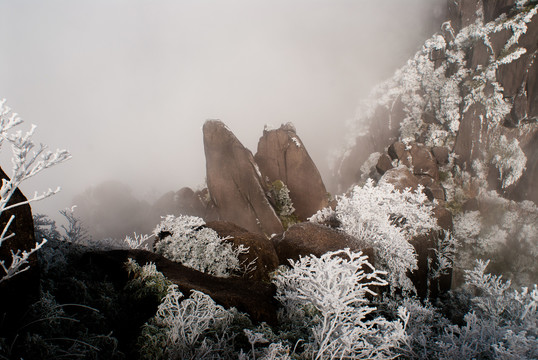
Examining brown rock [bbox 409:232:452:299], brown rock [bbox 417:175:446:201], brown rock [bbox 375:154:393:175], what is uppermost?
brown rock [bbox 375:154:393:175]

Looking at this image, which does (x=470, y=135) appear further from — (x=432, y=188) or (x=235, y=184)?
(x=235, y=184)

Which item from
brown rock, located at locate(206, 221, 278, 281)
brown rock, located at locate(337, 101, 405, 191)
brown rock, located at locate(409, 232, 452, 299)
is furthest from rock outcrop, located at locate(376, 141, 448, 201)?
brown rock, located at locate(206, 221, 278, 281)

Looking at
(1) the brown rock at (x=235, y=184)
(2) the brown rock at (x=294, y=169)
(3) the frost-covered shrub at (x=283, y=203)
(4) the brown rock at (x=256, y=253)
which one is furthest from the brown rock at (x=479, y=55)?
(4) the brown rock at (x=256, y=253)

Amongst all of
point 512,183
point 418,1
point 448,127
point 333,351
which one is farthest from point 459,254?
point 418,1

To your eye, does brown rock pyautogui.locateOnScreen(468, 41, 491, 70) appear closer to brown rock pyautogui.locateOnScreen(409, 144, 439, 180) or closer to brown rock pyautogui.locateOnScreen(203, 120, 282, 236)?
brown rock pyautogui.locateOnScreen(409, 144, 439, 180)

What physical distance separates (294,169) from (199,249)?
19.3 m

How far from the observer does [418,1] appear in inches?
2756

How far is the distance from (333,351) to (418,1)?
9239cm

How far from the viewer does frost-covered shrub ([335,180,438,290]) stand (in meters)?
14.0

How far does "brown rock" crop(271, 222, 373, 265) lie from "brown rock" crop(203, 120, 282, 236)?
1188 centimetres

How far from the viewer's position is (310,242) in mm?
12945

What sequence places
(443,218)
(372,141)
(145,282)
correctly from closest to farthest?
1. (145,282)
2. (443,218)
3. (372,141)

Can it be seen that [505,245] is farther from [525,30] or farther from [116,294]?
[116,294]

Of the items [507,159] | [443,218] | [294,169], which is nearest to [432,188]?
[507,159]
